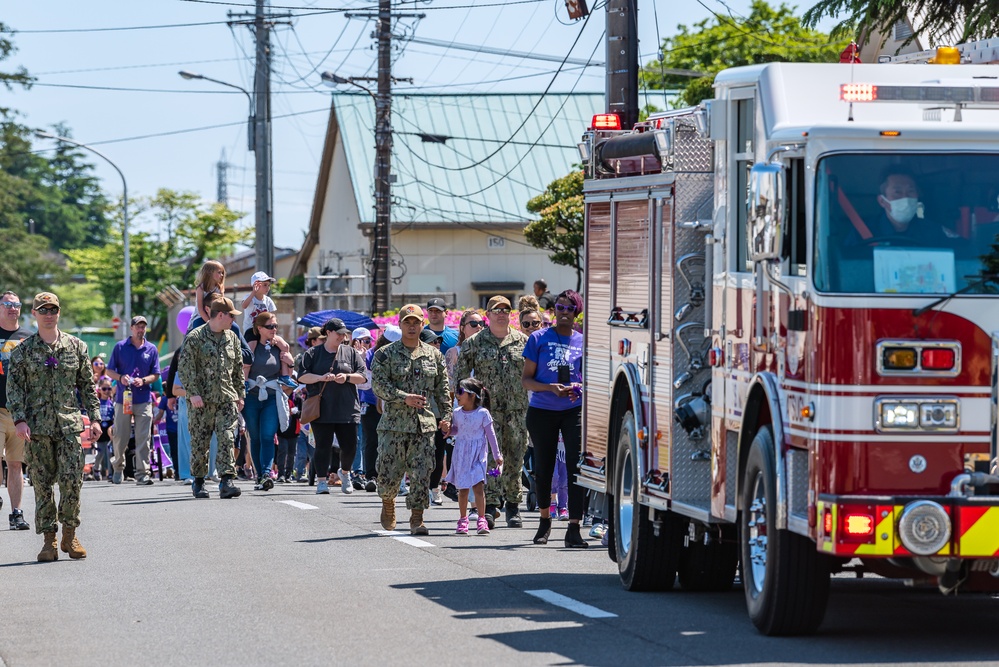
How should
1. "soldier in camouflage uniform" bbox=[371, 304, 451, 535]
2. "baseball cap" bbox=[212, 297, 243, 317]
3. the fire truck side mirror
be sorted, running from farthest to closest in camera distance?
"baseball cap" bbox=[212, 297, 243, 317] → "soldier in camouflage uniform" bbox=[371, 304, 451, 535] → the fire truck side mirror

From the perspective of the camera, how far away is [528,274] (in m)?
57.1

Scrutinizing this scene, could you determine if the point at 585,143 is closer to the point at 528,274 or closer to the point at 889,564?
the point at 889,564

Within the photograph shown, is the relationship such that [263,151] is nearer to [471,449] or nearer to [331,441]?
[331,441]

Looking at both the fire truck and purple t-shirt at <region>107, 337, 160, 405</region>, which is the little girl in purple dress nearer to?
the fire truck

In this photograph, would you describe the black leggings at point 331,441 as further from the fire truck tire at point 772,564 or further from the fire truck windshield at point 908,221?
the fire truck windshield at point 908,221

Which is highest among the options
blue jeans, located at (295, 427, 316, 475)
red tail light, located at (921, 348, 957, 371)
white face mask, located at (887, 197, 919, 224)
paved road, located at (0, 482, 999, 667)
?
white face mask, located at (887, 197, 919, 224)

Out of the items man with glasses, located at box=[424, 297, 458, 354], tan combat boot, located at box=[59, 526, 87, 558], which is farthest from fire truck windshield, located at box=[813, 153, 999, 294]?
man with glasses, located at box=[424, 297, 458, 354]

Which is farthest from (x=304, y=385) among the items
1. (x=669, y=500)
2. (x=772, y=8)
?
(x=772, y=8)

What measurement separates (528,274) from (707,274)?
4669 centimetres

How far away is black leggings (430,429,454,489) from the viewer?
18422 mm

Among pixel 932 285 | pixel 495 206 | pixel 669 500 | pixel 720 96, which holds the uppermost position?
pixel 495 206

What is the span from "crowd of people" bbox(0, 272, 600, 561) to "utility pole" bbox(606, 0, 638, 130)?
259cm

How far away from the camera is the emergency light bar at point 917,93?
29.7 ft

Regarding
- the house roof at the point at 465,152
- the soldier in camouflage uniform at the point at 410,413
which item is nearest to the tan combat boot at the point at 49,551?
the soldier in camouflage uniform at the point at 410,413
